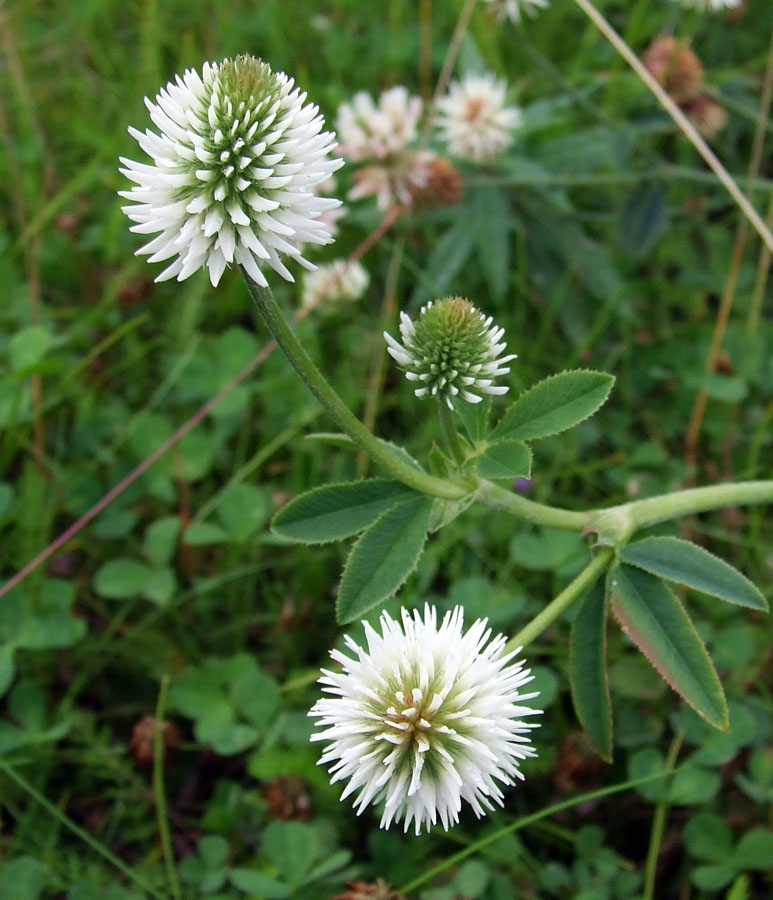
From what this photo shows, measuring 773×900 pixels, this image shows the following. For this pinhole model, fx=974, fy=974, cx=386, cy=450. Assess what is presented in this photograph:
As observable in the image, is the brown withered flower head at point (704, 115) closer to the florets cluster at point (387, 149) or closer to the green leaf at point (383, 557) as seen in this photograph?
the florets cluster at point (387, 149)

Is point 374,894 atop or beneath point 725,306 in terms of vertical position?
beneath

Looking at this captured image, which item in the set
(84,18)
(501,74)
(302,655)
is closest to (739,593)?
(302,655)

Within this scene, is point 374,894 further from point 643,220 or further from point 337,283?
point 643,220

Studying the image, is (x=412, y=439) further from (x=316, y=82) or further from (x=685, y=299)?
(x=316, y=82)

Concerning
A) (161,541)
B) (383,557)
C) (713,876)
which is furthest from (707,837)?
(161,541)

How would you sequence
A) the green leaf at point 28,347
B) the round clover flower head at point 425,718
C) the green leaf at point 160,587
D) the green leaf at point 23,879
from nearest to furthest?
the round clover flower head at point 425,718
the green leaf at point 23,879
the green leaf at point 160,587
the green leaf at point 28,347

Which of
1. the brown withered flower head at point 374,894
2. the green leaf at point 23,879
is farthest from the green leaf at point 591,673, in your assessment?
the green leaf at point 23,879
